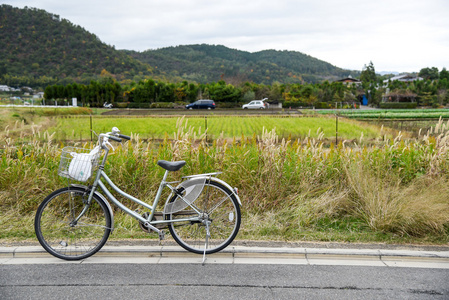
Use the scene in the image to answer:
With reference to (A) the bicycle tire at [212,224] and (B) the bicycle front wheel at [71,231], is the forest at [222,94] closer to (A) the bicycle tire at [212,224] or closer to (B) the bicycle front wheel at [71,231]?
(B) the bicycle front wheel at [71,231]

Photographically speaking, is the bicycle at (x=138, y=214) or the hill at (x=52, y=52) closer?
the bicycle at (x=138, y=214)

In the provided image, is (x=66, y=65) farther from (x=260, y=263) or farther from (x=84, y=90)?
(x=260, y=263)

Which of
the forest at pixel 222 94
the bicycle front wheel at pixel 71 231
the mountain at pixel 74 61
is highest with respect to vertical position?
the mountain at pixel 74 61

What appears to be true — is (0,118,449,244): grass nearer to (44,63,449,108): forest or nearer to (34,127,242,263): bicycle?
(34,127,242,263): bicycle

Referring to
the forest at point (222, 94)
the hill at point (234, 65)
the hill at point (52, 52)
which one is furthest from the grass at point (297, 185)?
the hill at point (234, 65)

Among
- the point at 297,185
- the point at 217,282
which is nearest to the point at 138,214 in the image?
the point at 217,282

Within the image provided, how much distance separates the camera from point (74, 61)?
321 feet

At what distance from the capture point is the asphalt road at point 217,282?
3242mm

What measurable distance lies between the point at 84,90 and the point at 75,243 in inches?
2264

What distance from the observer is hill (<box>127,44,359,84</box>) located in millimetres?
122812

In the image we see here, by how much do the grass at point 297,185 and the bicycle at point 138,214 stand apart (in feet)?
1.52

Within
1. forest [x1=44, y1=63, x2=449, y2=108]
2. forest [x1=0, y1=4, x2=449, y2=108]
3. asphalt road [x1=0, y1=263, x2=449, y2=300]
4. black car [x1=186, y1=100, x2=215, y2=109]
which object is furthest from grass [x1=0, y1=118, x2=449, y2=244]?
forest [x1=0, y1=4, x2=449, y2=108]

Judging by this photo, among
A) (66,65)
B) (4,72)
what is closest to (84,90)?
(66,65)

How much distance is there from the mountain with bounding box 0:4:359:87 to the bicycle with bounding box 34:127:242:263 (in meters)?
90.8
